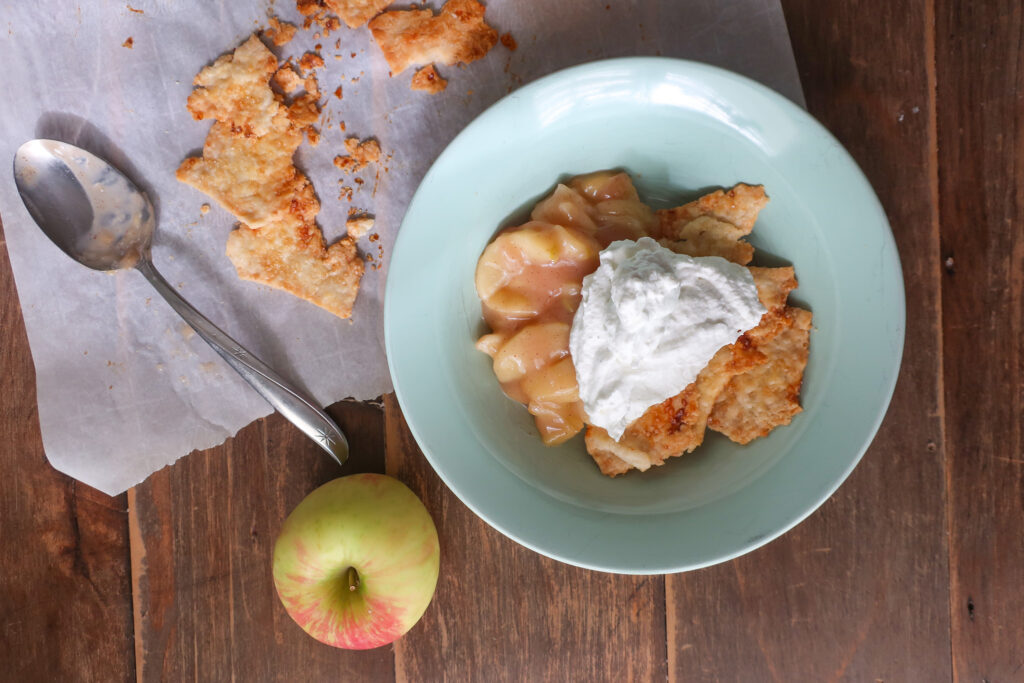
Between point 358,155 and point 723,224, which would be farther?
point 358,155

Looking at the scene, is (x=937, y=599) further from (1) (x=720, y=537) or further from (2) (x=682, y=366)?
(2) (x=682, y=366)

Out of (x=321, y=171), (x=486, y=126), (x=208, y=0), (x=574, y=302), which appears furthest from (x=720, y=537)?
(x=208, y=0)

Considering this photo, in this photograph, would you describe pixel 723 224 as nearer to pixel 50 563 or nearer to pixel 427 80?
pixel 427 80

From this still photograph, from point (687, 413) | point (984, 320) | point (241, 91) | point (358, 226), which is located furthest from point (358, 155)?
point (984, 320)

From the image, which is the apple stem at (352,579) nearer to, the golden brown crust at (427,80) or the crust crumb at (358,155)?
the crust crumb at (358,155)

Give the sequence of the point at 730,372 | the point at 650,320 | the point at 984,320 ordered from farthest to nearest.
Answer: the point at 984,320 < the point at 730,372 < the point at 650,320

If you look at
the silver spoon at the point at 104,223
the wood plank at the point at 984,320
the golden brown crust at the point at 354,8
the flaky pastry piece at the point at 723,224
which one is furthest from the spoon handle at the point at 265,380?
the wood plank at the point at 984,320

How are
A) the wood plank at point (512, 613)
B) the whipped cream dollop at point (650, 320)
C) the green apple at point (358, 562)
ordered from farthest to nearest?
the wood plank at point (512, 613) < the green apple at point (358, 562) < the whipped cream dollop at point (650, 320)
